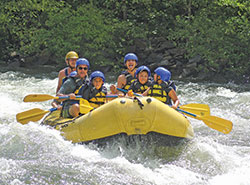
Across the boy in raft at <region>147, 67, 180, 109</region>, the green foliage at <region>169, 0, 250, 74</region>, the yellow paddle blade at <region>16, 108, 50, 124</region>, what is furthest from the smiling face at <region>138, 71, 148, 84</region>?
the green foliage at <region>169, 0, 250, 74</region>

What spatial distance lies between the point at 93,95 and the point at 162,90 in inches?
36.1

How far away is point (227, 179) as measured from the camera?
14.9ft

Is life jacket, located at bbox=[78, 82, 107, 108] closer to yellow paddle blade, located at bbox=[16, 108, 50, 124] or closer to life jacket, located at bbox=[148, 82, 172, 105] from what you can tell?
life jacket, located at bbox=[148, 82, 172, 105]

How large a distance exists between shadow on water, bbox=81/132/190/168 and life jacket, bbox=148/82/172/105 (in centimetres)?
81

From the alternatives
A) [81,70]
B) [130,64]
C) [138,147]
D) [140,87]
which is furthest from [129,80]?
[138,147]

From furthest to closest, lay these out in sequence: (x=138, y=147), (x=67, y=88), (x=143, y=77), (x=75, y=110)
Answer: (x=67, y=88) → (x=143, y=77) → (x=75, y=110) → (x=138, y=147)

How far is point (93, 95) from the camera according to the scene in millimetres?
5812

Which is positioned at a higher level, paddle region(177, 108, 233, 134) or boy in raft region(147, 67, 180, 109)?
boy in raft region(147, 67, 180, 109)

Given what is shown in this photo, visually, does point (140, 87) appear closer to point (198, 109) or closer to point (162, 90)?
point (162, 90)

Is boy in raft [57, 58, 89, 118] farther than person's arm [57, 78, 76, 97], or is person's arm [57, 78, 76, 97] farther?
person's arm [57, 78, 76, 97]

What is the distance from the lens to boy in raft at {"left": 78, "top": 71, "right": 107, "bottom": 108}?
5.79 meters

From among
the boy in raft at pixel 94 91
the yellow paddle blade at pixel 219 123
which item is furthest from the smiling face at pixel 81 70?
the yellow paddle blade at pixel 219 123

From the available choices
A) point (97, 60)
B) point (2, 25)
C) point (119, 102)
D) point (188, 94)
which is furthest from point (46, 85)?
point (119, 102)

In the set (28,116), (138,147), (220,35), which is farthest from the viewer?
(220,35)
